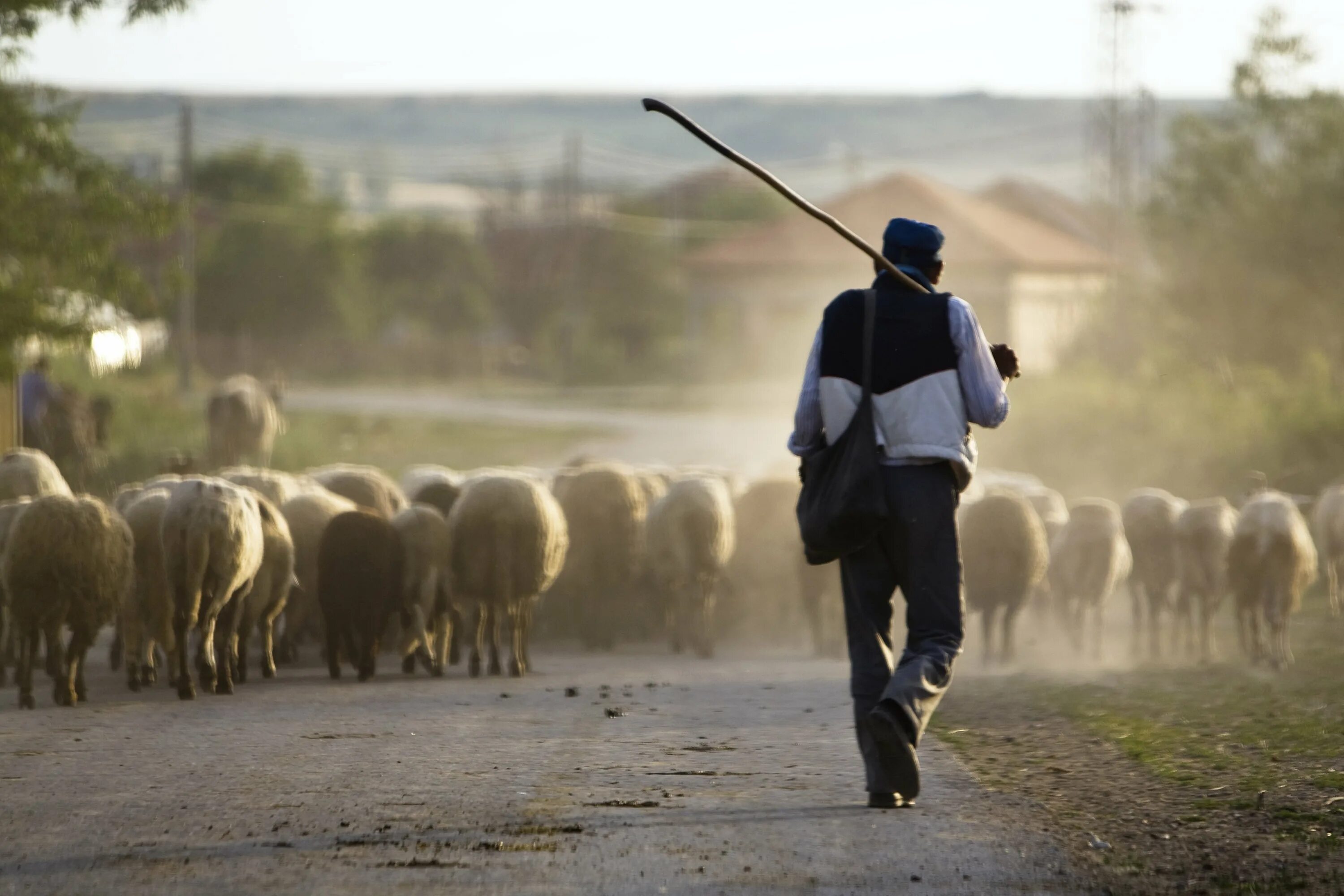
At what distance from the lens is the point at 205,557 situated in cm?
1101

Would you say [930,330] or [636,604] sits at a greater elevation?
[930,330]

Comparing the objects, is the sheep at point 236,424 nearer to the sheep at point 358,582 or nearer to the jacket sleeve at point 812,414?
the sheep at point 358,582

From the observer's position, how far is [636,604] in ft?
51.0

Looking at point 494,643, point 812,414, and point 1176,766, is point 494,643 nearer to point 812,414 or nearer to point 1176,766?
point 1176,766

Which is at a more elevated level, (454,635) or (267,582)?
(267,582)

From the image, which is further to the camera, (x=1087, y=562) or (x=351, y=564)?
(x=1087, y=562)

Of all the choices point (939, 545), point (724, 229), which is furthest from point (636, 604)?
point (724, 229)

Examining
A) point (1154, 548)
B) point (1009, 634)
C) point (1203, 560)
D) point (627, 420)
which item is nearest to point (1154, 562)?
point (1154, 548)

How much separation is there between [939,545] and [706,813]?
133 centimetres

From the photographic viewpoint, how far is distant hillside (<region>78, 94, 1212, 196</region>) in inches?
2899

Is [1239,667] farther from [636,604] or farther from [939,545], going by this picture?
[939,545]

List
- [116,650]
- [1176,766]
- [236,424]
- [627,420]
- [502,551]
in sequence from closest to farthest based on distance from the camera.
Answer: [1176,766], [502,551], [116,650], [236,424], [627,420]

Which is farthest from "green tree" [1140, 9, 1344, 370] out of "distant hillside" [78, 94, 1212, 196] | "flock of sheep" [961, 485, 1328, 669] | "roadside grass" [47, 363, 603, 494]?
"flock of sheep" [961, 485, 1328, 669]

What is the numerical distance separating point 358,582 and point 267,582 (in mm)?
569
